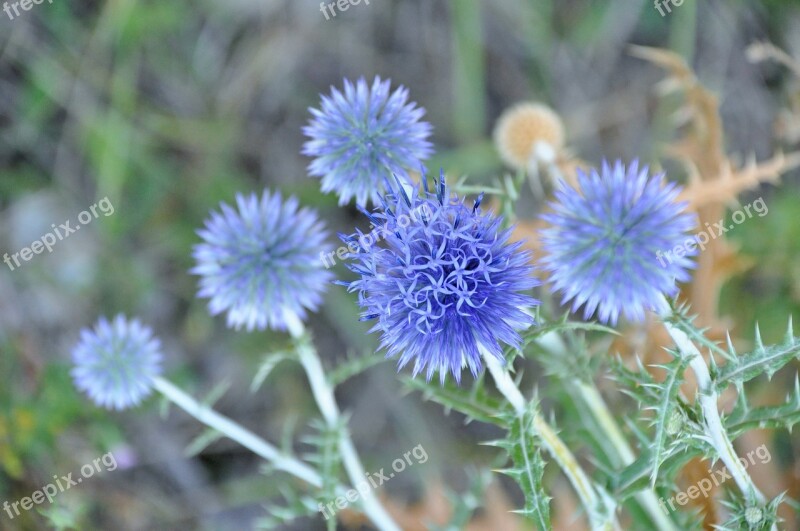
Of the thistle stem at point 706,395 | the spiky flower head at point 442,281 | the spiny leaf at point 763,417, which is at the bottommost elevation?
the spiny leaf at point 763,417

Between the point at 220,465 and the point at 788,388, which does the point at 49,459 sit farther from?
the point at 788,388

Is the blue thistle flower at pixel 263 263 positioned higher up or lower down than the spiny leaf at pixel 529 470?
higher up

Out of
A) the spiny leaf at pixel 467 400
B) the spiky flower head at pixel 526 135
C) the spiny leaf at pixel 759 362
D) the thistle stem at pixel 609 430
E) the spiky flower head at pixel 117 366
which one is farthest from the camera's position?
the spiky flower head at pixel 526 135

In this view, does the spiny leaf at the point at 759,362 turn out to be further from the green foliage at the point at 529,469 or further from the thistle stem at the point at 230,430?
the thistle stem at the point at 230,430

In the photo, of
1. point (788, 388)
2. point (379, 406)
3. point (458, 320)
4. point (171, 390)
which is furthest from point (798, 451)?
point (171, 390)

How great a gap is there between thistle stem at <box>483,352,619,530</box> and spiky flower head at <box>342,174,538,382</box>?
0.33 feet

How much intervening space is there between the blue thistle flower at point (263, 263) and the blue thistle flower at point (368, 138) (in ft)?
1.19

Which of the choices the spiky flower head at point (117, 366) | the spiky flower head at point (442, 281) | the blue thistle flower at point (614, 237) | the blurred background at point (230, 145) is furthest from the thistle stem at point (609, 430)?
the spiky flower head at point (117, 366)

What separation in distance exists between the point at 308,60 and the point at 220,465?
6.91 feet

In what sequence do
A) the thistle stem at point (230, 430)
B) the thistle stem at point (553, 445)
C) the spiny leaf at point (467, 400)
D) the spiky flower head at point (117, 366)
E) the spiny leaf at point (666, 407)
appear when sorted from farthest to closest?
the spiky flower head at point (117, 366), the thistle stem at point (230, 430), the spiny leaf at point (467, 400), the thistle stem at point (553, 445), the spiny leaf at point (666, 407)

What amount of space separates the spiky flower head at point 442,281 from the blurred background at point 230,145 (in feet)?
6.16

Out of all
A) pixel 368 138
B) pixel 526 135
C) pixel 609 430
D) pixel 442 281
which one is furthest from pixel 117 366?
pixel 526 135

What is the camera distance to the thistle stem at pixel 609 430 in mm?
2111

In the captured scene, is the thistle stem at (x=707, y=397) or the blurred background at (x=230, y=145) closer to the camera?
the thistle stem at (x=707, y=397)
